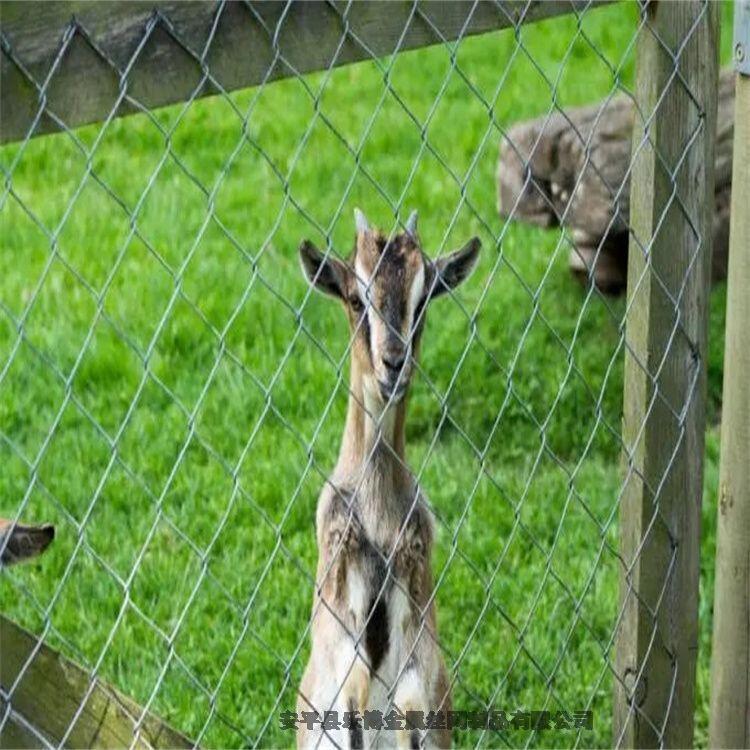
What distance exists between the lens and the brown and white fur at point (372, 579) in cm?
426

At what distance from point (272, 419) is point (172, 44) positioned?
146 inches

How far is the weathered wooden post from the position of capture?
12.7 ft

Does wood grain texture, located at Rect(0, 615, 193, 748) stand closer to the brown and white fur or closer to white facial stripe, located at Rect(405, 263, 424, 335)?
the brown and white fur

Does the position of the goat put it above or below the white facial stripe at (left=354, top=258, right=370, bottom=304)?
below

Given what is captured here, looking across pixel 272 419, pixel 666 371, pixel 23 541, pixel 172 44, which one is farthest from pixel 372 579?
pixel 272 419

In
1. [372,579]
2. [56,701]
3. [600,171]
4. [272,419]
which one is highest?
[600,171]

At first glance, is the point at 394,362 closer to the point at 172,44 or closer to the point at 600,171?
the point at 172,44

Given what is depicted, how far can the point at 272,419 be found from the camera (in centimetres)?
684

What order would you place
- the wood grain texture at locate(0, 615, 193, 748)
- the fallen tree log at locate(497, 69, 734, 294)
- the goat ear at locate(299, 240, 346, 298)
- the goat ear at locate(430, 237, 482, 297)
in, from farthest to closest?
the fallen tree log at locate(497, 69, 734, 294) → the goat ear at locate(430, 237, 482, 297) → the goat ear at locate(299, 240, 346, 298) → the wood grain texture at locate(0, 615, 193, 748)

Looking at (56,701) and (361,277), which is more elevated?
(361,277)

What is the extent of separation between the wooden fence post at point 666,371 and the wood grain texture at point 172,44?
1.49 feet

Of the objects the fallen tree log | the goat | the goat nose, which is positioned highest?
the fallen tree log

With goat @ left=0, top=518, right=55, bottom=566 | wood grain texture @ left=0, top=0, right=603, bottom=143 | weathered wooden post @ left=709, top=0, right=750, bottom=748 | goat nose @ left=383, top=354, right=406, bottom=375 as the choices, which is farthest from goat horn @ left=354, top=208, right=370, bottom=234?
goat @ left=0, top=518, right=55, bottom=566

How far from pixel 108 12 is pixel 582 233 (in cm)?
457
